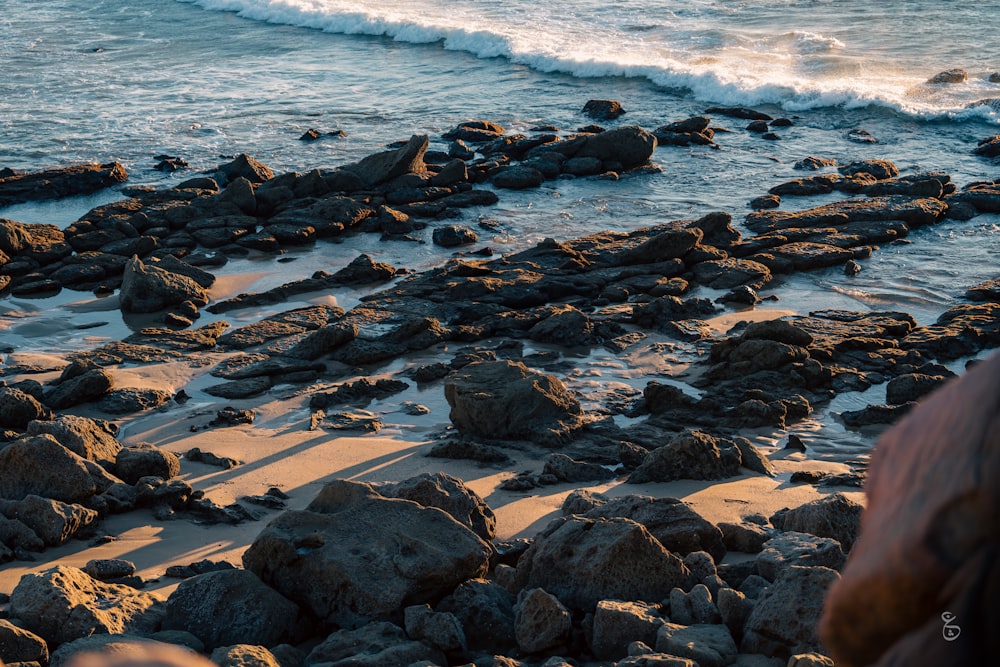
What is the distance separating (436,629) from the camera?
6.12m

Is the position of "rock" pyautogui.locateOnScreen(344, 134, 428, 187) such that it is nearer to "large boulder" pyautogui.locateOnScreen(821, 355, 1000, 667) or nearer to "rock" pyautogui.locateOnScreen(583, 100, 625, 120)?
"rock" pyautogui.locateOnScreen(583, 100, 625, 120)

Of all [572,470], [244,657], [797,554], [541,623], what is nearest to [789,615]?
[797,554]

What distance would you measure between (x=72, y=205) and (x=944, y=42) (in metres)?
25.5

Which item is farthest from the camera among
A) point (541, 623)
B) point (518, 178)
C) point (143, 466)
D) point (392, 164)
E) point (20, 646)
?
point (518, 178)

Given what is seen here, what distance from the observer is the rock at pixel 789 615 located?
18.4 feet

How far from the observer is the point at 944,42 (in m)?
32.8

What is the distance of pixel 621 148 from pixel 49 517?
636 inches

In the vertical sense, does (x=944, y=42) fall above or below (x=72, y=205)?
above

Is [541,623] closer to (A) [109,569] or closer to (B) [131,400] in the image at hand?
(A) [109,569]

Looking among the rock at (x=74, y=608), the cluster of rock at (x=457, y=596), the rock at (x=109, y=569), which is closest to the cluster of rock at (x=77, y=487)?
the rock at (x=109, y=569)

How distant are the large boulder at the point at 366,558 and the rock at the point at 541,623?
2.45ft

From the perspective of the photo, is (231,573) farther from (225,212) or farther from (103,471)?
(225,212)

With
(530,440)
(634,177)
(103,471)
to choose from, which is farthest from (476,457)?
(634,177)

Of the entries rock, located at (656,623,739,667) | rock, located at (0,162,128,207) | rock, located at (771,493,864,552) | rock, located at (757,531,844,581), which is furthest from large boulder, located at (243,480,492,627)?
rock, located at (0,162,128,207)
